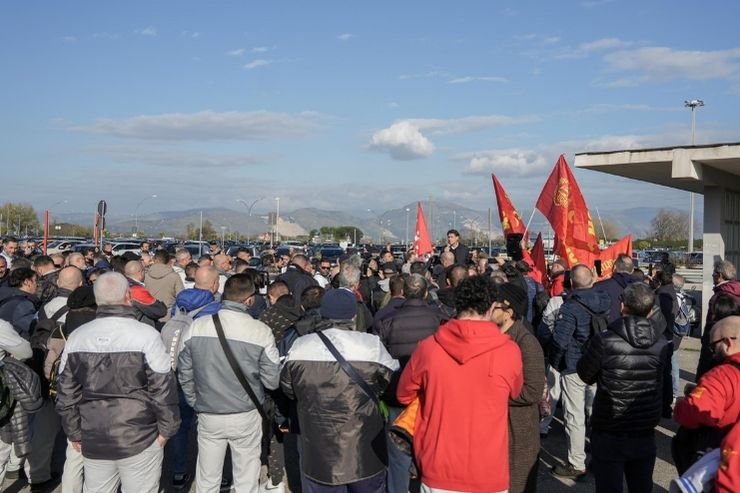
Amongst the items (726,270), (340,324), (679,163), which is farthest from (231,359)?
(679,163)

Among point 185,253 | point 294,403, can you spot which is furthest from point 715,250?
point 294,403

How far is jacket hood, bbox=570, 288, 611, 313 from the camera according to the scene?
6121 millimetres

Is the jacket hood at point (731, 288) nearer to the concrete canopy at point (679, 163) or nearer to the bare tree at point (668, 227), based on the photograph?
the concrete canopy at point (679, 163)

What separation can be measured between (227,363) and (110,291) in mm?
937

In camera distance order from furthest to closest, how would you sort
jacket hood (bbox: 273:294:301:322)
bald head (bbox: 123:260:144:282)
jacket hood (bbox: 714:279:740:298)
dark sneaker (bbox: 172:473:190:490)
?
bald head (bbox: 123:260:144:282), jacket hood (bbox: 714:279:740:298), jacket hood (bbox: 273:294:301:322), dark sneaker (bbox: 172:473:190:490)

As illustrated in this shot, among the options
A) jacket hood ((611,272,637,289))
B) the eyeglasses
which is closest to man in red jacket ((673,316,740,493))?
the eyeglasses

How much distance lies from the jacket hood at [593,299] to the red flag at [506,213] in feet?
22.9

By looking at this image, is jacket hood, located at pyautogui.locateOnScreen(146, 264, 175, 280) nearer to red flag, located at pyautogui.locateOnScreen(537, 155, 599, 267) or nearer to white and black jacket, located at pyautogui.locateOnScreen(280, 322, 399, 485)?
white and black jacket, located at pyautogui.locateOnScreen(280, 322, 399, 485)

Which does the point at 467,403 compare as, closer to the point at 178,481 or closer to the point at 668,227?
the point at 178,481

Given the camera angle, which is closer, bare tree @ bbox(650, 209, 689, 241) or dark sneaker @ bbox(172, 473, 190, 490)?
dark sneaker @ bbox(172, 473, 190, 490)

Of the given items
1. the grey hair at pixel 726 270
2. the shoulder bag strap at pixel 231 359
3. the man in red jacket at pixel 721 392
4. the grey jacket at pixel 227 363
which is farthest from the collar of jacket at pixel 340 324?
the grey hair at pixel 726 270

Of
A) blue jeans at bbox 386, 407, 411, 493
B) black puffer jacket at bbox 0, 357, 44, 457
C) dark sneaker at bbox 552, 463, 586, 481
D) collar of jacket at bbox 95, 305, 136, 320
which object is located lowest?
dark sneaker at bbox 552, 463, 586, 481

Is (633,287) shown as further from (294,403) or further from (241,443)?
(241,443)

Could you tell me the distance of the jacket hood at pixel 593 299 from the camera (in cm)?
612
